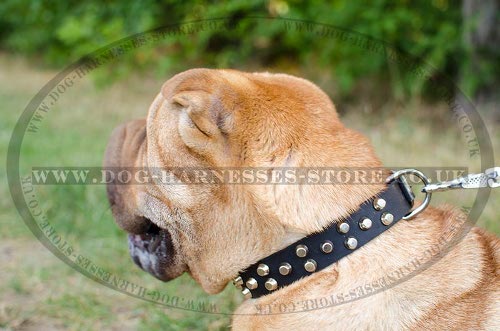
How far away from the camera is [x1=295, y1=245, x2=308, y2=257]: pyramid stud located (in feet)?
6.98

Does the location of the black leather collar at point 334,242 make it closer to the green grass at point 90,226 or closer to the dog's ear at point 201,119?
the dog's ear at point 201,119

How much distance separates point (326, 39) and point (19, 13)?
7677mm

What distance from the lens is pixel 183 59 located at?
9.08 metres

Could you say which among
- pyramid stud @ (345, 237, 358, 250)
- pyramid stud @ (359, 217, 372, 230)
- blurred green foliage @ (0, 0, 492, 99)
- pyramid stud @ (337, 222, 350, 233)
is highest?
blurred green foliage @ (0, 0, 492, 99)

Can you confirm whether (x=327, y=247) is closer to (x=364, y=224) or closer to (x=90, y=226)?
(x=364, y=224)

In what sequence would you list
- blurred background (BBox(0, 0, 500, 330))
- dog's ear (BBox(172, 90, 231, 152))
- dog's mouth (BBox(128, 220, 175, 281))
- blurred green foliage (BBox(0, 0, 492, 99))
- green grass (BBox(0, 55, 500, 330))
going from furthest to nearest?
1. blurred green foliage (BBox(0, 0, 492, 99))
2. blurred background (BBox(0, 0, 500, 330))
3. green grass (BBox(0, 55, 500, 330))
4. dog's mouth (BBox(128, 220, 175, 281))
5. dog's ear (BBox(172, 90, 231, 152))

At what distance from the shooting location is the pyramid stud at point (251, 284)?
2.25 meters

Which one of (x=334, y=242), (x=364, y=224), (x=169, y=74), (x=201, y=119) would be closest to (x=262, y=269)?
(x=334, y=242)

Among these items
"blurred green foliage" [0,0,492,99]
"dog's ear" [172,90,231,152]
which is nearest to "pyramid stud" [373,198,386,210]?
"dog's ear" [172,90,231,152]

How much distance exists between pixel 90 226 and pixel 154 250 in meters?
2.15

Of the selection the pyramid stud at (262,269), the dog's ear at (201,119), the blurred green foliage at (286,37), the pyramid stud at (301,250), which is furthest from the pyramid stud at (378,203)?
the blurred green foliage at (286,37)

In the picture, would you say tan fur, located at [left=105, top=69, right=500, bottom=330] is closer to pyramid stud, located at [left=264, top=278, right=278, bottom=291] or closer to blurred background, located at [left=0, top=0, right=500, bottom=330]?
pyramid stud, located at [left=264, top=278, right=278, bottom=291]

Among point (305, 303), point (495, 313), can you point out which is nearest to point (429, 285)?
point (495, 313)

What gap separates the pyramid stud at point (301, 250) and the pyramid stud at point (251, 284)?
0.73 feet
